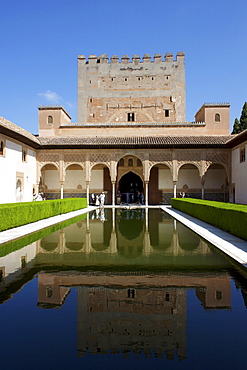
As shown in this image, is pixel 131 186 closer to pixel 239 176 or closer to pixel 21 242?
pixel 239 176

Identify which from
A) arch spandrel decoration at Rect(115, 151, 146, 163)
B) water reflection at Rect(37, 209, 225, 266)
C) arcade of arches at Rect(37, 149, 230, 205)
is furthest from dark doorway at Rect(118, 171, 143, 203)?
water reflection at Rect(37, 209, 225, 266)

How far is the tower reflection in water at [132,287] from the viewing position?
274 centimetres

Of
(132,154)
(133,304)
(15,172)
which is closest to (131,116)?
(132,154)

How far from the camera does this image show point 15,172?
18.5 m

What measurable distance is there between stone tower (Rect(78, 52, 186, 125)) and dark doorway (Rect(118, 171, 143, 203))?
6.33 meters

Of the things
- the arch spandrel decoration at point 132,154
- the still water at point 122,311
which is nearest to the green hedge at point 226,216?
the still water at point 122,311

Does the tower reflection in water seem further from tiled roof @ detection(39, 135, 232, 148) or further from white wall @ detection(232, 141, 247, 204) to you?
tiled roof @ detection(39, 135, 232, 148)

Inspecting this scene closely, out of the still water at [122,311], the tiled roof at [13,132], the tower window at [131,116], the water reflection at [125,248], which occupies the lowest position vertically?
the still water at [122,311]

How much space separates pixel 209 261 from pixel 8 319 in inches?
135

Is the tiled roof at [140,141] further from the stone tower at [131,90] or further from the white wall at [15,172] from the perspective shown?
the stone tower at [131,90]

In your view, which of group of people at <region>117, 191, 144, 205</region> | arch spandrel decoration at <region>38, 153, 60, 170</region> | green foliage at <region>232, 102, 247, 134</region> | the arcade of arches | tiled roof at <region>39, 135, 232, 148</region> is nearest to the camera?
tiled roof at <region>39, 135, 232, 148</region>

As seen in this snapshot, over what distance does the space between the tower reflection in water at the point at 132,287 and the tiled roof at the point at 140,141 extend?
15.2 metres

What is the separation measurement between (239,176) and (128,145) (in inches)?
306

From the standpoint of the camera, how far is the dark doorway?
26453mm
